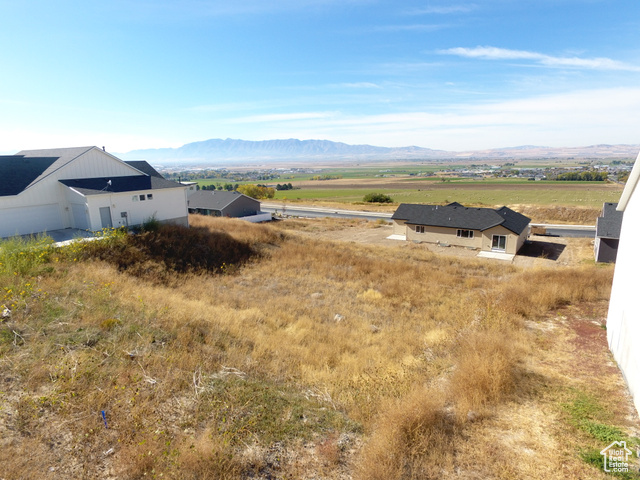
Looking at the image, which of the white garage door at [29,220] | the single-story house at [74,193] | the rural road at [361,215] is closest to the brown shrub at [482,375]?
the single-story house at [74,193]

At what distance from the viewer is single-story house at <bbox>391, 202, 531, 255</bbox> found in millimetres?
35219

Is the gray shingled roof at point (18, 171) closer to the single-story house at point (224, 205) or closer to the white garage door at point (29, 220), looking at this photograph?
the white garage door at point (29, 220)

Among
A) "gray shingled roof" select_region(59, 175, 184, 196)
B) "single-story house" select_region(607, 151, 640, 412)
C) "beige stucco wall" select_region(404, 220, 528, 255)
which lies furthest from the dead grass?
"gray shingled roof" select_region(59, 175, 184, 196)

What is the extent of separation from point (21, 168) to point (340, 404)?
26.9 meters

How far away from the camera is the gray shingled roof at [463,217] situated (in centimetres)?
3591

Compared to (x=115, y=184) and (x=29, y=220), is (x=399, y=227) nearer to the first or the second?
(x=115, y=184)

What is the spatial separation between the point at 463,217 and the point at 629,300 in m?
31.0

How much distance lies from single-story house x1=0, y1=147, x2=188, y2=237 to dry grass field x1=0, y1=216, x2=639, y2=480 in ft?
24.7

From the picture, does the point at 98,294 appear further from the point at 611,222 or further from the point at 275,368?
the point at 611,222

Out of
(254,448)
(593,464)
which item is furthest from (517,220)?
(254,448)

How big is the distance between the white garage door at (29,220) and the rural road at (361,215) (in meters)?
45.2

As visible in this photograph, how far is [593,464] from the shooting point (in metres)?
5.73

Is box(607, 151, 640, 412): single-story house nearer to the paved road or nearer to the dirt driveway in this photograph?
the dirt driveway

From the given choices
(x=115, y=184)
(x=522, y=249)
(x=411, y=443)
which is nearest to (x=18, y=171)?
(x=115, y=184)
